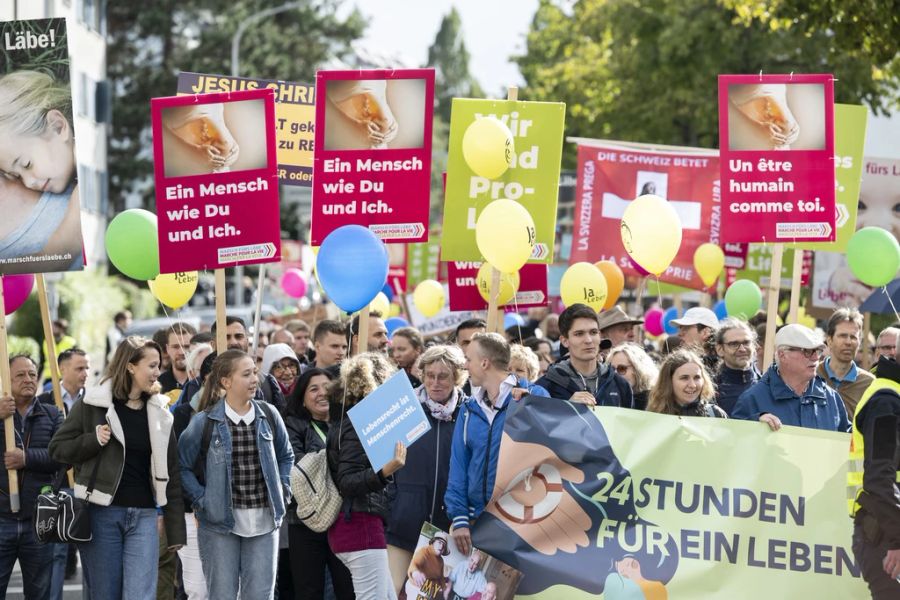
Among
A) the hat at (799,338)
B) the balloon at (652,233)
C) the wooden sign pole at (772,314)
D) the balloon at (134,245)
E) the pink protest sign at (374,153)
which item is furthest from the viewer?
the balloon at (652,233)

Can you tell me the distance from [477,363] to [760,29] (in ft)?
75.3

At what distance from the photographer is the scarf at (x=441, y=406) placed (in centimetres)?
866

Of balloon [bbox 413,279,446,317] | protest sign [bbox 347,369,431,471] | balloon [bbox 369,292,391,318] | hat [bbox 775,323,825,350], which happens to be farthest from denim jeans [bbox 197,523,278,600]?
balloon [bbox 413,279,446,317]

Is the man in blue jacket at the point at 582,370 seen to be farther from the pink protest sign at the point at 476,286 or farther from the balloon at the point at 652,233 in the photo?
the pink protest sign at the point at 476,286

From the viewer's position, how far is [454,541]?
317 inches

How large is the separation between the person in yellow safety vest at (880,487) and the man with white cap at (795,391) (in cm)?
126

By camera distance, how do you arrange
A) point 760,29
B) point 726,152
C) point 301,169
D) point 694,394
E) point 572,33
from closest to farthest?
1. point 694,394
2. point 726,152
3. point 301,169
4. point 760,29
5. point 572,33

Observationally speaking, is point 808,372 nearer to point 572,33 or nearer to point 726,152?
point 726,152

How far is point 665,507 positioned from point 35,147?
4.71 meters

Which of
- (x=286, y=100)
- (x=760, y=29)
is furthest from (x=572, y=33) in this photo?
(x=286, y=100)

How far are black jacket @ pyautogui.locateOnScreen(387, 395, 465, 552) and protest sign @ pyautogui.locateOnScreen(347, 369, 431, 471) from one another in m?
0.56

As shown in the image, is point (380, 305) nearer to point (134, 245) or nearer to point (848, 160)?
point (134, 245)

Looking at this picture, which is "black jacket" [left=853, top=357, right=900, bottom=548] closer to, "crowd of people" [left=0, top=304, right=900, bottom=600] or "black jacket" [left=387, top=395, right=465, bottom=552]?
"crowd of people" [left=0, top=304, right=900, bottom=600]

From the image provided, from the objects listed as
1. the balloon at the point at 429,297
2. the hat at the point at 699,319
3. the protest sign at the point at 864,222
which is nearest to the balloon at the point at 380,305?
the balloon at the point at 429,297
